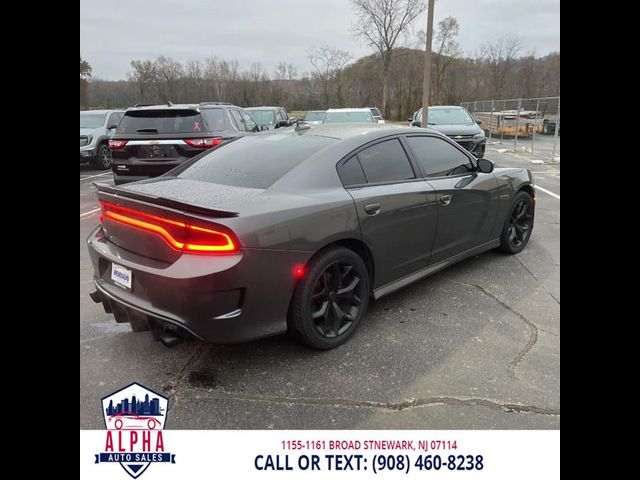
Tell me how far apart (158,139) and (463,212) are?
16.0 feet

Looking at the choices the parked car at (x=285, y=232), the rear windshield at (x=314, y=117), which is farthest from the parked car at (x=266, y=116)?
the parked car at (x=285, y=232)

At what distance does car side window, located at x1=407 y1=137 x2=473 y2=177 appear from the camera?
382 cm

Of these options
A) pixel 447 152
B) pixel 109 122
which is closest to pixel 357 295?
pixel 447 152

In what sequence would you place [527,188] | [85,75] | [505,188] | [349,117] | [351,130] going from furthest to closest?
[85,75], [349,117], [527,188], [505,188], [351,130]

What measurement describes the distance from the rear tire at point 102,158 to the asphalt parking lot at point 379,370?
9.55 m

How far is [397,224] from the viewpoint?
11.0 ft

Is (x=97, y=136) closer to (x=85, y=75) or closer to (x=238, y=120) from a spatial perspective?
(x=238, y=120)

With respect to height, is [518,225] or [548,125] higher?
[548,125]

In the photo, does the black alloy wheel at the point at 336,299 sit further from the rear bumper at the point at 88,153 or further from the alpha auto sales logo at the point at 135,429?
the rear bumper at the point at 88,153

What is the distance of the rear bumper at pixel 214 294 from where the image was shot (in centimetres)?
239

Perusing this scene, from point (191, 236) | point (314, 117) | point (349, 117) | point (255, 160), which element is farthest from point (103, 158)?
point (191, 236)

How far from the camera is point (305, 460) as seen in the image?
2254mm

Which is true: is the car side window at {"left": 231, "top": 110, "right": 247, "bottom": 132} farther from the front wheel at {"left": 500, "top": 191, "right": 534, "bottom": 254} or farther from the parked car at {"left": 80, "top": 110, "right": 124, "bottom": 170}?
the front wheel at {"left": 500, "top": 191, "right": 534, "bottom": 254}

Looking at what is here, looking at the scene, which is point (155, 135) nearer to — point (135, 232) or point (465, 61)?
point (135, 232)
